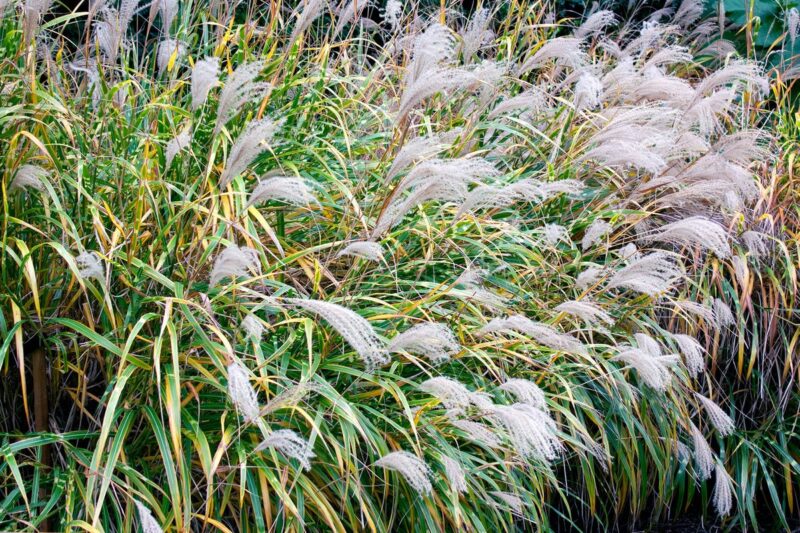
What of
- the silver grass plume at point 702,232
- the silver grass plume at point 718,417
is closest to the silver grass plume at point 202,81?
the silver grass plume at point 702,232

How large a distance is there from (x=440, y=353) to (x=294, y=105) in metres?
1.21

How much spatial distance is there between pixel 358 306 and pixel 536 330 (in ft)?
2.13

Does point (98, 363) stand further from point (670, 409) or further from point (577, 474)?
point (670, 409)

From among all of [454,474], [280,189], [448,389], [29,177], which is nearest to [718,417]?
[454,474]

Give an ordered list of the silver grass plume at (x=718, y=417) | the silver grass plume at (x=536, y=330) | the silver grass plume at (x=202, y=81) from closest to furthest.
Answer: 1. the silver grass plume at (x=202, y=81)
2. the silver grass plume at (x=536, y=330)
3. the silver grass plume at (x=718, y=417)

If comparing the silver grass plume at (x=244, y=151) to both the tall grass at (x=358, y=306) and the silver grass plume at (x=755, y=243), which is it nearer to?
the tall grass at (x=358, y=306)

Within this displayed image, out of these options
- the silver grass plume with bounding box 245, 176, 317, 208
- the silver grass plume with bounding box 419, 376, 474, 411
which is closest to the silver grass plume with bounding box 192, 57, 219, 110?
the silver grass plume with bounding box 245, 176, 317, 208

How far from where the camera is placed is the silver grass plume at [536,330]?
2668 mm

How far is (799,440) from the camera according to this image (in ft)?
12.9

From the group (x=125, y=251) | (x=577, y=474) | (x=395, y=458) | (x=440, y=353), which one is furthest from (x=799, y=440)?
(x=125, y=251)

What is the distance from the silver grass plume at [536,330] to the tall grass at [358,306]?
0.01 metres

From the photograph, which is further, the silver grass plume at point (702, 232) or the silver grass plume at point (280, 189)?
the silver grass plume at point (702, 232)

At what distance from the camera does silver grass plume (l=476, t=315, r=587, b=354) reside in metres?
2.67

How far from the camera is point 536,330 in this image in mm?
2707
